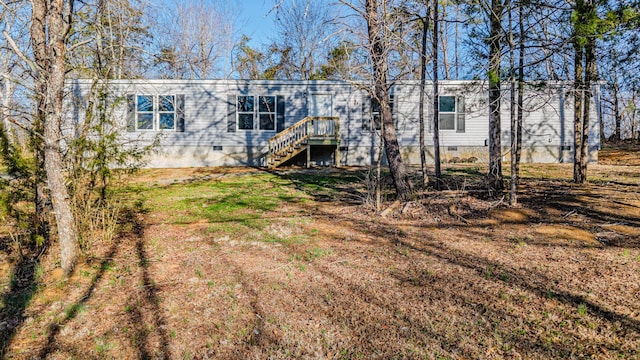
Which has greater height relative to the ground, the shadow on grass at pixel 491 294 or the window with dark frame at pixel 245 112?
the window with dark frame at pixel 245 112

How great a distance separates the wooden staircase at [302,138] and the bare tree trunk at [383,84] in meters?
6.50

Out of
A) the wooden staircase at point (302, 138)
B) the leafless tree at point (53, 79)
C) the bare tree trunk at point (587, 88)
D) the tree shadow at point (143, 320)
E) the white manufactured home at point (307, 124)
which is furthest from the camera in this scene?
the white manufactured home at point (307, 124)

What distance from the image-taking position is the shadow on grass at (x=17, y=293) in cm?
363

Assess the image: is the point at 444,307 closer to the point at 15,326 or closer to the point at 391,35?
the point at 15,326

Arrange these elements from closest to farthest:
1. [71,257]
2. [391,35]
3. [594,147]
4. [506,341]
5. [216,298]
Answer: [506,341] < [216,298] < [71,257] < [391,35] < [594,147]

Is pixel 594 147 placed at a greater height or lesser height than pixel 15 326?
greater

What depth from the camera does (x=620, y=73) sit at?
8.09m

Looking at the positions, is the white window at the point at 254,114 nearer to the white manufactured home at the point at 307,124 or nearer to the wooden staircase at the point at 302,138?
the white manufactured home at the point at 307,124

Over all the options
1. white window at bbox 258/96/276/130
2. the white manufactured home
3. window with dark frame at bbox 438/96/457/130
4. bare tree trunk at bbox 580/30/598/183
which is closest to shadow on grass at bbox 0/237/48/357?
bare tree trunk at bbox 580/30/598/183

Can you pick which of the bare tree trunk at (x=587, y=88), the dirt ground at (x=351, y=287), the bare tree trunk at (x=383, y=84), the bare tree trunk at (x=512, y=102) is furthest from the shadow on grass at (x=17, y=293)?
the bare tree trunk at (x=587, y=88)

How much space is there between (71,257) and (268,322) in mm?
2777

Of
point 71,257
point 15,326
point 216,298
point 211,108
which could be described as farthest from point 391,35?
point 211,108

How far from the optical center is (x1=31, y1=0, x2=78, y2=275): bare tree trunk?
14.5ft

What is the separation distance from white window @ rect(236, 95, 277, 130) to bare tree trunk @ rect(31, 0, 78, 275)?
10296 millimetres
